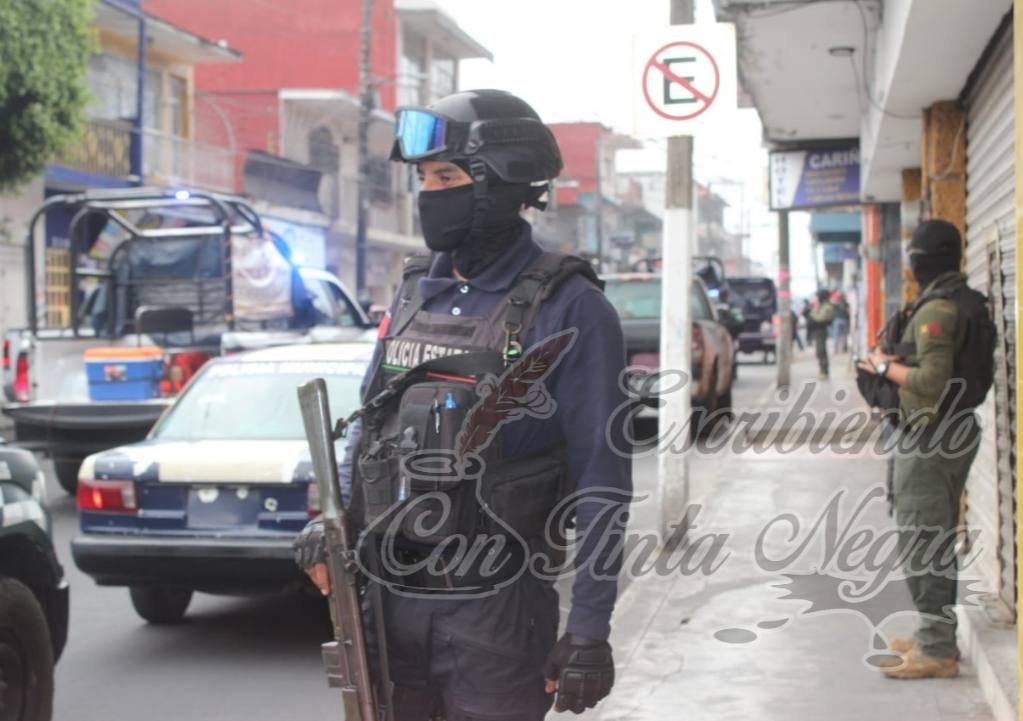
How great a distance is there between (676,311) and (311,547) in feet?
18.0

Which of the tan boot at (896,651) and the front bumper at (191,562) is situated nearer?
the tan boot at (896,651)

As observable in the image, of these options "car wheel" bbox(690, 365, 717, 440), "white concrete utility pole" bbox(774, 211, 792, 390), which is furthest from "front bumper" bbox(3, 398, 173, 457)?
"white concrete utility pole" bbox(774, 211, 792, 390)

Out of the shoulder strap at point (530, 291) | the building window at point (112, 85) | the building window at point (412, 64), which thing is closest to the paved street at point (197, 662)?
the shoulder strap at point (530, 291)

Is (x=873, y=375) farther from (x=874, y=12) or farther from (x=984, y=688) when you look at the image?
(x=874, y=12)

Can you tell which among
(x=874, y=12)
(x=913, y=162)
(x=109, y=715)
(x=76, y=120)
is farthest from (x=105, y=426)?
(x=76, y=120)

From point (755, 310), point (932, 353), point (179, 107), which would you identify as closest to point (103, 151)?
point (179, 107)

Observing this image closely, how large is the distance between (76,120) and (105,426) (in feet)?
33.1

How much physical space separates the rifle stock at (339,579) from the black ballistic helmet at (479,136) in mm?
615

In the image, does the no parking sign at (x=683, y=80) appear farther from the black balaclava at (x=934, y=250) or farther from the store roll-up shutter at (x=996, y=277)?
the black balaclava at (x=934, y=250)

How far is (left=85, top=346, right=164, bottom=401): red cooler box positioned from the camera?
10188 millimetres

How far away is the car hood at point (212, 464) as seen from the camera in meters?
5.99

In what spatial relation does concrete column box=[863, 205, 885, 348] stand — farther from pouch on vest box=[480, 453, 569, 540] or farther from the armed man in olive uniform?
pouch on vest box=[480, 453, 569, 540]

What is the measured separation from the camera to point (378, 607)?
281cm

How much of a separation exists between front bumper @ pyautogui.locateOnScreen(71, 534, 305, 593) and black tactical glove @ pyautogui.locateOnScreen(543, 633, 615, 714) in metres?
3.27
